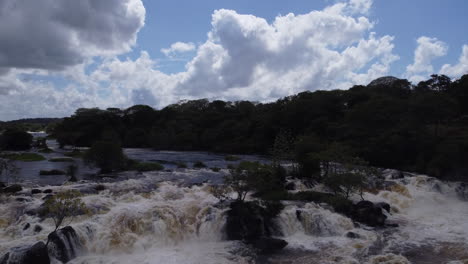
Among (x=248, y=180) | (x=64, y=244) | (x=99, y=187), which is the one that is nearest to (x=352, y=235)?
(x=248, y=180)

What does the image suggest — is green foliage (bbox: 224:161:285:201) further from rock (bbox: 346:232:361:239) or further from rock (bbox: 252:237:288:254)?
rock (bbox: 346:232:361:239)

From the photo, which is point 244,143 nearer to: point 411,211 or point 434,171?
point 434,171

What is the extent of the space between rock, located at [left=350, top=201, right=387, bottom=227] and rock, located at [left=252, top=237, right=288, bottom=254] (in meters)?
6.52

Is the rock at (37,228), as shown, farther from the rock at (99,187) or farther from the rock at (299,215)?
the rock at (299,215)

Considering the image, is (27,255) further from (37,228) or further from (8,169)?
(8,169)

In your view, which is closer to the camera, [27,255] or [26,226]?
[27,255]

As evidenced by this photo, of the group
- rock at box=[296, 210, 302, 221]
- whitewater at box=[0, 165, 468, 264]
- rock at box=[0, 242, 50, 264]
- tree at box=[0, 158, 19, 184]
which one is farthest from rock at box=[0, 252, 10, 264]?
tree at box=[0, 158, 19, 184]

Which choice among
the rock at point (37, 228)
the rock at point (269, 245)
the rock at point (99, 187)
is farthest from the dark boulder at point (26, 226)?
the rock at point (269, 245)

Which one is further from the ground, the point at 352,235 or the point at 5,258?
the point at 5,258

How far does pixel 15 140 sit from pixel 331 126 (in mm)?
65639

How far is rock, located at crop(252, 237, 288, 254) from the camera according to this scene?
690 inches

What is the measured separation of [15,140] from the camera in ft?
239

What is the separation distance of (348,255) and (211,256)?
6822 mm

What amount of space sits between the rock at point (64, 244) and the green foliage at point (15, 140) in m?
68.2
